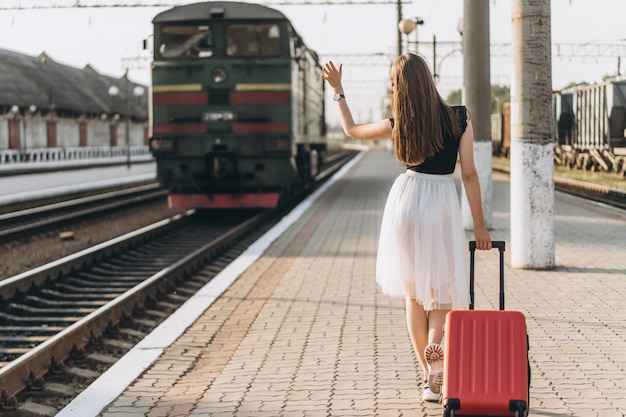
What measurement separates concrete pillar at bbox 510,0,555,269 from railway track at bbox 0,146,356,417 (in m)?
3.43

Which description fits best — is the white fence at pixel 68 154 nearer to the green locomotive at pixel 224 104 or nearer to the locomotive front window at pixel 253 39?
the green locomotive at pixel 224 104

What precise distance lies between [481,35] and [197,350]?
7949 mm

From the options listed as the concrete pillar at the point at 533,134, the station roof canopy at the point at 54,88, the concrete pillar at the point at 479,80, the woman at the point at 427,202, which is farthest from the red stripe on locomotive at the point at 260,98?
the station roof canopy at the point at 54,88

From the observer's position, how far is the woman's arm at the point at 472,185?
4841mm

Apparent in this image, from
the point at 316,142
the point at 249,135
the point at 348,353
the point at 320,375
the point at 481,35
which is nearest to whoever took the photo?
the point at 320,375

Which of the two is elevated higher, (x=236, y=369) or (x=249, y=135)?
(x=249, y=135)

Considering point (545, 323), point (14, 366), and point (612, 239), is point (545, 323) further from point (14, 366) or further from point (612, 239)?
point (612, 239)

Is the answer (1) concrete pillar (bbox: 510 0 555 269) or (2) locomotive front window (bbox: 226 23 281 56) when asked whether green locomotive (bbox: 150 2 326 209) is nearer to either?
(2) locomotive front window (bbox: 226 23 281 56)

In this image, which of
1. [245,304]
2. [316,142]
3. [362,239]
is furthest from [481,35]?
[316,142]

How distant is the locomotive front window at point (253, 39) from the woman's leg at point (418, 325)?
492 inches

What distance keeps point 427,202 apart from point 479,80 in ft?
29.2

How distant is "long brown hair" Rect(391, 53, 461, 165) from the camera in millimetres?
4730

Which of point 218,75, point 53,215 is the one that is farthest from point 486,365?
point 53,215

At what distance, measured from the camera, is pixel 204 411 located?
4.99 meters
